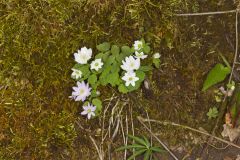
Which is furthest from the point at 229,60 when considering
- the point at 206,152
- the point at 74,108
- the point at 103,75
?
the point at 74,108

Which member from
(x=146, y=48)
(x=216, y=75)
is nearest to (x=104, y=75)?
(x=146, y=48)

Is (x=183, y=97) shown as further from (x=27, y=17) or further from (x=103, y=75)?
(x=27, y=17)

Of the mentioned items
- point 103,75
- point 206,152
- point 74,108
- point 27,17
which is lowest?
point 206,152

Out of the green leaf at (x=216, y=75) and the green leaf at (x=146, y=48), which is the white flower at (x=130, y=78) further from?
the green leaf at (x=216, y=75)

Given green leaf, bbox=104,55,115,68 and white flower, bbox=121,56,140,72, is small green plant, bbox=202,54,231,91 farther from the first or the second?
green leaf, bbox=104,55,115,68

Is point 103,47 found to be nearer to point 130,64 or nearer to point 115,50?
point 115,50

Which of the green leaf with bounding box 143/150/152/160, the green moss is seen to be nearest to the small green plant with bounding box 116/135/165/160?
the green leaf with bounding box 143/150/152/160

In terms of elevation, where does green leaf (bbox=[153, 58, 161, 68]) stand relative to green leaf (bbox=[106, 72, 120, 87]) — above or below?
above
